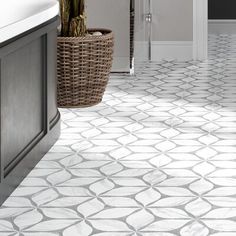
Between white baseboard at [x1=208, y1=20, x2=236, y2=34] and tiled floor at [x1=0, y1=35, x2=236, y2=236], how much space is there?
8.39ft

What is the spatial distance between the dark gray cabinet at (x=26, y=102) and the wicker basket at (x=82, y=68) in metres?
0.66

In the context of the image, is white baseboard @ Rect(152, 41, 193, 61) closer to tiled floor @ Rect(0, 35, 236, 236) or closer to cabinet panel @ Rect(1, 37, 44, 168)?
tiled floor @ Rect(0, 35, 236, 236)

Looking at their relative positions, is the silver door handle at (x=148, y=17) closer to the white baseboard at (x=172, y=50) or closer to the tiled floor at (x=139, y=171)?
the white baseboard at (x=172, y=50)

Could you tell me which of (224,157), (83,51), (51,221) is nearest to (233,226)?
(51,221)

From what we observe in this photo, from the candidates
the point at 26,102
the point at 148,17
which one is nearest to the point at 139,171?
the point at 26,102

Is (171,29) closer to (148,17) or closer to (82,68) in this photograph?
(148,17)

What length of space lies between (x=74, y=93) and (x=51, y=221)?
74.0 inches

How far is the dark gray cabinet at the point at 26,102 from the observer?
119 inches

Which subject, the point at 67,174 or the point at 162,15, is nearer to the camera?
the point at 67,174

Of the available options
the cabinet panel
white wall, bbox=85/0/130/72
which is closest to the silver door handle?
white wall, bbox=85/0/130/72

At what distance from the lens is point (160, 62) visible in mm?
6352

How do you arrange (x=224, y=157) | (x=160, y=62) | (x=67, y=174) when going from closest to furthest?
(x=67, y=174), (x=224, y=157), (x=160, y=62)

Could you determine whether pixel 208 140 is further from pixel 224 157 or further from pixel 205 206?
pixel 205 206

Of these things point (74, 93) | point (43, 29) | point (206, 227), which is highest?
point (43, 29)
